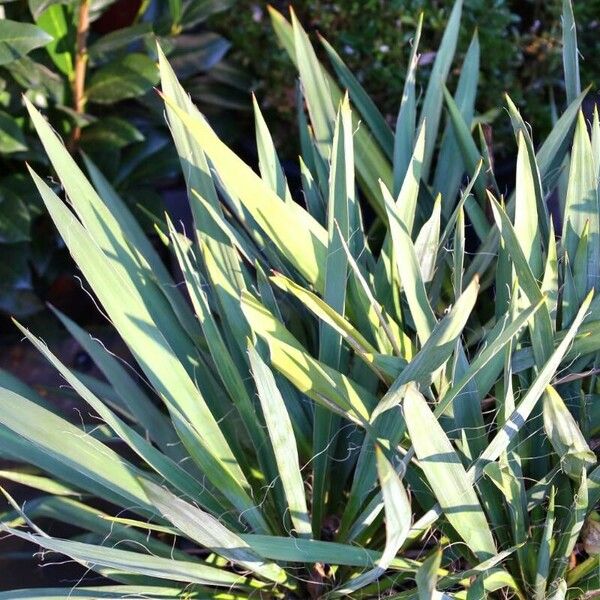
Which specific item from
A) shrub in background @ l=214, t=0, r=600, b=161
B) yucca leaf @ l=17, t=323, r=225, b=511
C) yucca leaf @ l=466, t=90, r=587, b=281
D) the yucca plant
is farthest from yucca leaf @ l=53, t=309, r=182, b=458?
shrub in background @ l=214, t=0, r=600, b=161

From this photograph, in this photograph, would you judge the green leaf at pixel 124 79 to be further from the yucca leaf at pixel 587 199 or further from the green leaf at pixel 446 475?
the green leaf at pixel 446 475

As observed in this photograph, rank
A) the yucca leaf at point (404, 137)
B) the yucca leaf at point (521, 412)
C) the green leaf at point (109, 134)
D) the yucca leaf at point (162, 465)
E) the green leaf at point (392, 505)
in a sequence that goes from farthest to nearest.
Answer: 1. the green leaf at point (109, 134)
2. the yucca leaf at point (404, 137)
3. the yucca leaf at point (162, 465)
4. the yucca leaf at point (521, 412)
5. the green leaf at point (392, 505)

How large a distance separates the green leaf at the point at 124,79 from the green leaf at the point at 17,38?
0.23 meters

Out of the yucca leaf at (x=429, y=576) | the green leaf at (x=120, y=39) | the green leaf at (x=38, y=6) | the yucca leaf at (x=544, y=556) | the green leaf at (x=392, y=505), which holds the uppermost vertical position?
the green leaf at (x=38, y=6)

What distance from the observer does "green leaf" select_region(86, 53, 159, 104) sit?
1378 mm

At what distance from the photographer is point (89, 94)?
4.69 ft

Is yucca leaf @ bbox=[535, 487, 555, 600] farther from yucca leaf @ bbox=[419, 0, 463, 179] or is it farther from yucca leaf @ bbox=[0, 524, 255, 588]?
yucca leaf @ bbox=[419, 0, 463, 179]

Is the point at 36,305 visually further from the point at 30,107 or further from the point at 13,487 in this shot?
the point at 30,107

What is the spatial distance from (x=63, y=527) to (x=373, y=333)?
32.2 inches

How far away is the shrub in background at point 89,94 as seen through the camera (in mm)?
1352

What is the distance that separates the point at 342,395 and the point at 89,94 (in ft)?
3.02

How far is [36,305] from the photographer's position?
1.53 meters

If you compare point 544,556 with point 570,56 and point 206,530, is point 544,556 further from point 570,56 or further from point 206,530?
point 570,56

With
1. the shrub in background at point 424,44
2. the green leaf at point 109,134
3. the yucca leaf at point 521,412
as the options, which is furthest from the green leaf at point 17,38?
the yucca leaf at point 521,412
